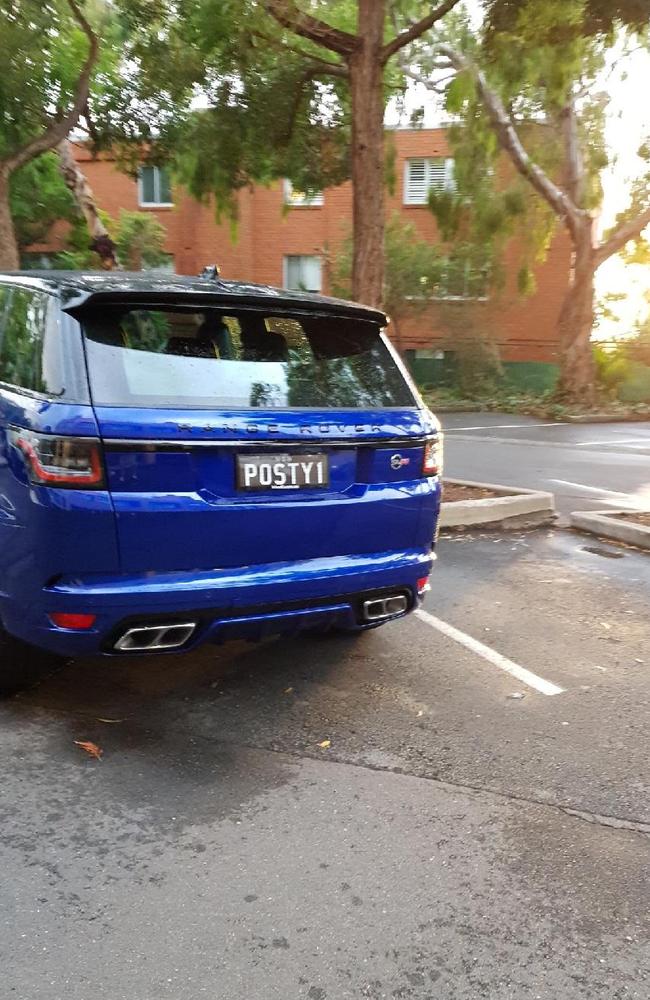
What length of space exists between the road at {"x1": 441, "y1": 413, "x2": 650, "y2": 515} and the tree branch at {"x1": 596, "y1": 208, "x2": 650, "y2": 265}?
4.52 m

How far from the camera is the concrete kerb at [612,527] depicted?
283 inches

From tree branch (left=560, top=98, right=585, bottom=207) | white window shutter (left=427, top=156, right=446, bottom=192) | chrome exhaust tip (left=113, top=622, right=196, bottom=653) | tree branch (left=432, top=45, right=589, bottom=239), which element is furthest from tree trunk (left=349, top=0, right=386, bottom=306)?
white window shutter (left=427, top=156, right=446, bottom=192)

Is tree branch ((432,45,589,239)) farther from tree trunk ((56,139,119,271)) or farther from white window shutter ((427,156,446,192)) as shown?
tree trunk ((56,139,119,271))

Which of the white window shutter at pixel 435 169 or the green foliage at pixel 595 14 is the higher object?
the white window shutter at pixel 435 169

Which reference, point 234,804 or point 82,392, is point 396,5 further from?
point 234,804

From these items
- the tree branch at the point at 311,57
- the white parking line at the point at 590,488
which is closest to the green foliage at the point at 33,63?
the tree branch at the point at 311,57

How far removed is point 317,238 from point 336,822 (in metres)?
27.7

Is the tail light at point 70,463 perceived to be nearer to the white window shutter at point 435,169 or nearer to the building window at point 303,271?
the building window at point 303,271

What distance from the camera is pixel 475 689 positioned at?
4.27 m

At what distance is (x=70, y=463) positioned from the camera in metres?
3.14

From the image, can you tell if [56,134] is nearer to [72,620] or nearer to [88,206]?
[88,206]

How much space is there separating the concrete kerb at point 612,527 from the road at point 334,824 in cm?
243

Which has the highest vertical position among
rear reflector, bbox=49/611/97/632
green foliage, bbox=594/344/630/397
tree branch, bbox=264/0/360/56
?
tree branch, bbox=264/0/360/56

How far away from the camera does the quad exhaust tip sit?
3.89m
